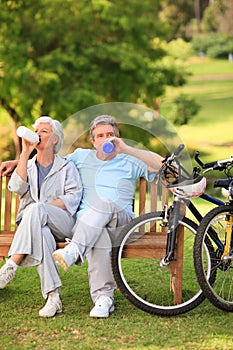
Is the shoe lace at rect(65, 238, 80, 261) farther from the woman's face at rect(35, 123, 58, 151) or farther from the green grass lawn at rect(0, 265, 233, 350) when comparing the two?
the woman's face at rect(35, 123, 58, 151)

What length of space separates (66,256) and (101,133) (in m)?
0.71

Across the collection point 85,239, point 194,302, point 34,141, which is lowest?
point 194,302

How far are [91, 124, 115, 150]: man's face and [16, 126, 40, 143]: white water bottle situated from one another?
324 millimetres

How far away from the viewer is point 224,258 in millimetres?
4426

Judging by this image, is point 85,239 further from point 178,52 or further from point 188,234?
point 178,52

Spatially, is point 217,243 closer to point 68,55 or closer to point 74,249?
point 74,249

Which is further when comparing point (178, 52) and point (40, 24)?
point (178, 52)

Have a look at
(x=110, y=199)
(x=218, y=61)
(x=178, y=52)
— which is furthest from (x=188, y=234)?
(x=218, y=61)

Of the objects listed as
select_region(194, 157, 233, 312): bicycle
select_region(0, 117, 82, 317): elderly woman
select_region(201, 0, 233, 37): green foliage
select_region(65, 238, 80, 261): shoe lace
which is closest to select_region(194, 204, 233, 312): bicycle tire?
select_region(194, 157, 233, 312): bicycle

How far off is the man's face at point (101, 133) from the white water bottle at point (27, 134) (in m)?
0.32

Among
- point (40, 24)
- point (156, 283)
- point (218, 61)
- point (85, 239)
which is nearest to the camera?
Answer: point (85, 239)

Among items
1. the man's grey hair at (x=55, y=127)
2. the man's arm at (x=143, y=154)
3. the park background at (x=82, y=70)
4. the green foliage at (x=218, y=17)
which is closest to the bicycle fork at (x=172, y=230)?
the man's arm at (x=143, y=154)

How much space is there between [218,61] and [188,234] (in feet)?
59.8

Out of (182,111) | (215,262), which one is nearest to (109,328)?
(215,262)
